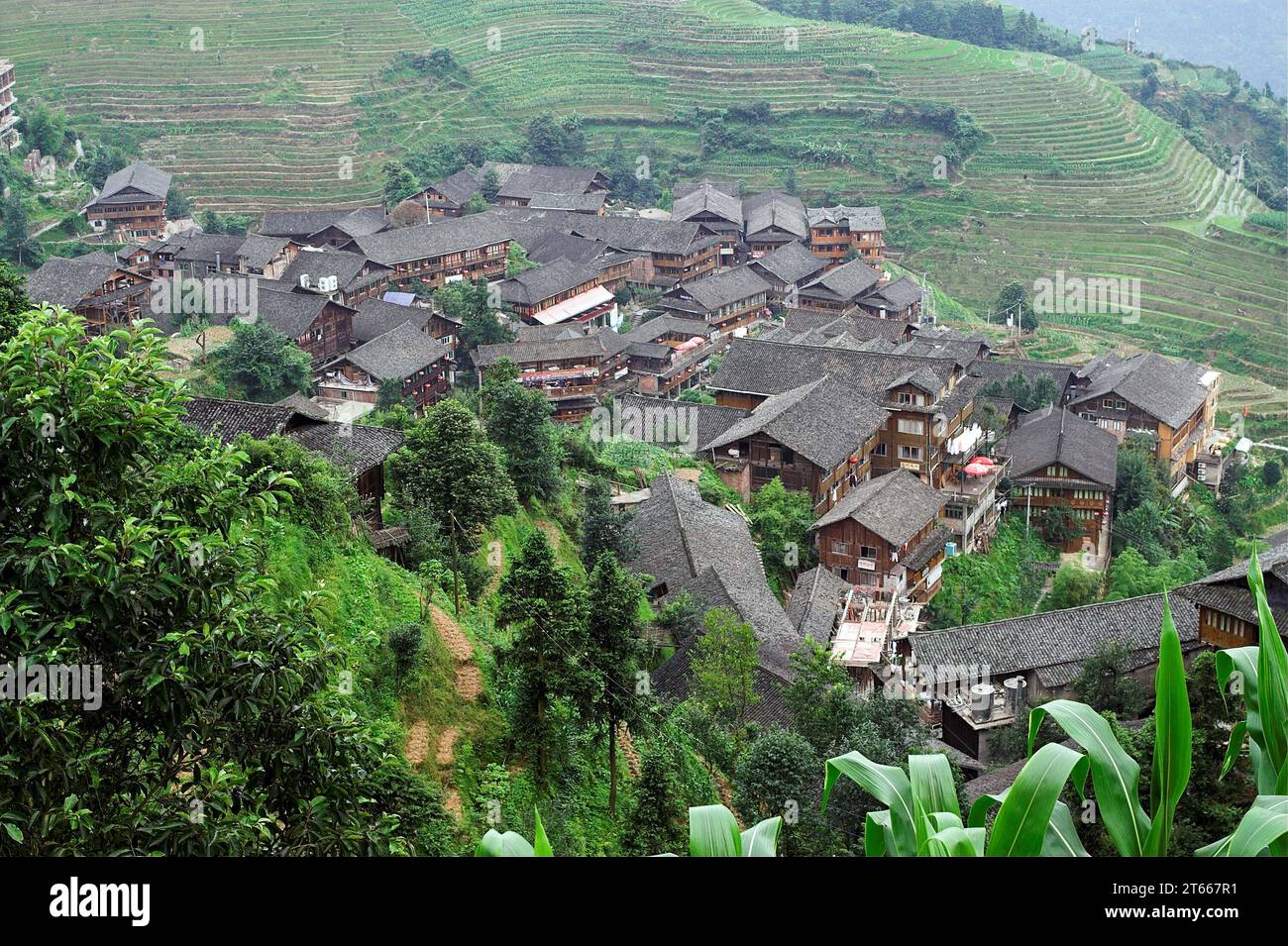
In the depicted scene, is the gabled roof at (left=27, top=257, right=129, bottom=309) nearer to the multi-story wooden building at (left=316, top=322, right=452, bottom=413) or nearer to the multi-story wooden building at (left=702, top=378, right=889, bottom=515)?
the multi-story wooden building at (left=316, top=322, right=452, bottom=413)

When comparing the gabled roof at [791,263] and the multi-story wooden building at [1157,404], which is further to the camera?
the gabled roof at [791,263]

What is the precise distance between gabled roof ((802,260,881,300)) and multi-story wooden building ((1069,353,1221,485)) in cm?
535

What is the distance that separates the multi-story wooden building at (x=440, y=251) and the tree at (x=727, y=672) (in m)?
16.8

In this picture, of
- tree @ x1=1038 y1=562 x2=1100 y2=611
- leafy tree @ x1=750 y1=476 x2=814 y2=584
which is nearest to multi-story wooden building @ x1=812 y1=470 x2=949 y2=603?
leafy tree @ x1=750 y1=476 x2=814 y2=584

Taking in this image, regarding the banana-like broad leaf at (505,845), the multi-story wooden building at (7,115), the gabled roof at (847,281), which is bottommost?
the gabled roof at (847,281)

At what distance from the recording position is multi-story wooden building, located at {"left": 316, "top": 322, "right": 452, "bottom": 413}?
822 inches

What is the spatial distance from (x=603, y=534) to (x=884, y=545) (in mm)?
4437

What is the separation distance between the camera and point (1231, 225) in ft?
118

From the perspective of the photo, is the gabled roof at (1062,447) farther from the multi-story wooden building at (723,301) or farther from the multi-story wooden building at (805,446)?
the multi-story wooden building at (723,301)

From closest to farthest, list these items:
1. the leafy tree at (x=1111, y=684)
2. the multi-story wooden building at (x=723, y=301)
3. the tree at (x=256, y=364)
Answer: the leafy tree at (x=1111, y=684) → the tree at (x=256, y=364) → the multi-story wooden building at (x=723, y=301)

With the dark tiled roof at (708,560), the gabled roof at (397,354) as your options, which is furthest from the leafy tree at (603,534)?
the gabled roof at (397,354)

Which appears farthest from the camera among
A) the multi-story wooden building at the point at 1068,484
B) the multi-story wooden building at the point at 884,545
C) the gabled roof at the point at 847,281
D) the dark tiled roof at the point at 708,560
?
the gabled roof at the point at 847,281

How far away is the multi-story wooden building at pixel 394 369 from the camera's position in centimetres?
2089

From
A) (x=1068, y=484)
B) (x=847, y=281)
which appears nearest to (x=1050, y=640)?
(x=1068, y=484)
